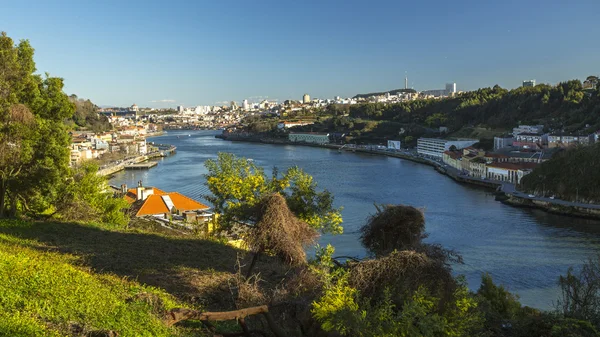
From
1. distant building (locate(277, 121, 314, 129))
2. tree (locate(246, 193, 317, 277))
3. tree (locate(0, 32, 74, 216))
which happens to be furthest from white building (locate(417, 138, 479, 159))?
tree (locate(246, 193, 317, 277))

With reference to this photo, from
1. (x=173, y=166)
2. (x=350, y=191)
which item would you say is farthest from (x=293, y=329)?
(x=173, y=166)

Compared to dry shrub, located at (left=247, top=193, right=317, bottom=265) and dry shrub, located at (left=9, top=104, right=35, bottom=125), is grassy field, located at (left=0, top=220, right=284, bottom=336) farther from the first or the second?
dry shrub, located at (left=9, top=104, right=35, bottom=125)

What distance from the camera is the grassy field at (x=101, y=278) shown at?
5.77 feet

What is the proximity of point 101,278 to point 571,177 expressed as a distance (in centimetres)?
1362

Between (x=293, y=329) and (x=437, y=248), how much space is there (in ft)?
2.50

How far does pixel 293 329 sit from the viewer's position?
2.08 meters

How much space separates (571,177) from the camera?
13516mm

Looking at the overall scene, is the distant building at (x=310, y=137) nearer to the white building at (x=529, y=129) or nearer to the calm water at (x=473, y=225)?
the white building at (x=529, y=129)

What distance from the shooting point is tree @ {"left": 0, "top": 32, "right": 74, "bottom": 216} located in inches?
155

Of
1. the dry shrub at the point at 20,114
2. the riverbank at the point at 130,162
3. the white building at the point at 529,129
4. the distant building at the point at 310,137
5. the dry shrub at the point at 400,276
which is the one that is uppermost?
the dry shrub at the point at 20,114

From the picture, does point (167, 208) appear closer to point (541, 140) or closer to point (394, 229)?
point (394, 229)

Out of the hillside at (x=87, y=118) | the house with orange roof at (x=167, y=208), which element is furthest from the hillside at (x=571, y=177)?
the hillside at (x=87, y=118)

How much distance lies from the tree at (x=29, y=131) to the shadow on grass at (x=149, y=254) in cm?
41

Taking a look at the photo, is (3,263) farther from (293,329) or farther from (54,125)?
(54,125)
